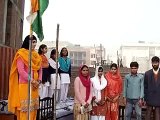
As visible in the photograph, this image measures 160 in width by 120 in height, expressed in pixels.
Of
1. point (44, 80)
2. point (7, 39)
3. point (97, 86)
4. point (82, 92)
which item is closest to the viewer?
point (82, 92)

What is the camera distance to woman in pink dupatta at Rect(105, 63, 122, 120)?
23.3 ft

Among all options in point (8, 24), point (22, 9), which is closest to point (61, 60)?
point (8, 24)

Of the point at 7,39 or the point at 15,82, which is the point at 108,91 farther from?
the point at 7,39

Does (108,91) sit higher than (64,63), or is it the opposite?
(64,63)

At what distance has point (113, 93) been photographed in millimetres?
7125

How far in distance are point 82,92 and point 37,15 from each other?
213 cm

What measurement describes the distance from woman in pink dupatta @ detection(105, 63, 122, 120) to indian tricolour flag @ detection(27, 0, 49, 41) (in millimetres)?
2388

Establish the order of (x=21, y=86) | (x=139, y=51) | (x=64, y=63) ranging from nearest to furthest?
(x=21, y=86) < (x=64, y=63) < (x=139, y=51)

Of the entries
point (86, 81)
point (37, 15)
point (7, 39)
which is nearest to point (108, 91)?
point (86, 81)

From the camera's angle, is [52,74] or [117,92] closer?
[117,92]

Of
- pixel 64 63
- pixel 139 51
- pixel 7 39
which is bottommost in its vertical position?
pixel 64 63

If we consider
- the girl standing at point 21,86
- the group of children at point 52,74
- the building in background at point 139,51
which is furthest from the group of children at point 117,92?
the building in background at point 139,51

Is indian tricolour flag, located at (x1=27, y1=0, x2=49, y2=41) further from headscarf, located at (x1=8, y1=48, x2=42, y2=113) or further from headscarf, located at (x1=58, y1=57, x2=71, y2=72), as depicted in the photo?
headscarf, located at (x1=58, y1=57, x2=71, y2=72)

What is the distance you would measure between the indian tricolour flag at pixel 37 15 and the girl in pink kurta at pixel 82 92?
158cm
